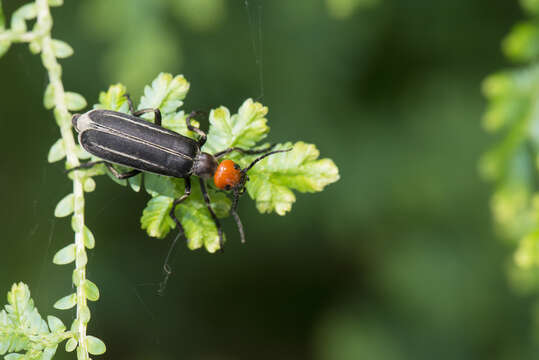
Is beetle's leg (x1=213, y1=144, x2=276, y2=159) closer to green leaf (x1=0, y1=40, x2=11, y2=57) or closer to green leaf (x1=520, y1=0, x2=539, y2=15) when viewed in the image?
green leaf (x1=0, y1=40, x2=11, y2=57)

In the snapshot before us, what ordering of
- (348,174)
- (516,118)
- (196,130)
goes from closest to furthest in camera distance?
(196,130)
(516,118)
(348,174)

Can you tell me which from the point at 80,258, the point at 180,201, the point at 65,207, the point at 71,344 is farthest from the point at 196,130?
the point at 71,344

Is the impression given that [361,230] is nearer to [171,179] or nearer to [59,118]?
[171,179]

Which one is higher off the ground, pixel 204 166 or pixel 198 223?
pixel 204 166

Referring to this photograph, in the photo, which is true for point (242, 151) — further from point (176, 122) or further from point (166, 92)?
point (166, 92)

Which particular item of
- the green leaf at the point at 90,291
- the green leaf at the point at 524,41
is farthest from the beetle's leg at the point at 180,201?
the green leaf at the point at 524,41

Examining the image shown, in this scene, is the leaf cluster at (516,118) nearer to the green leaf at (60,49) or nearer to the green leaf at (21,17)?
the green leaf at (60,49)
